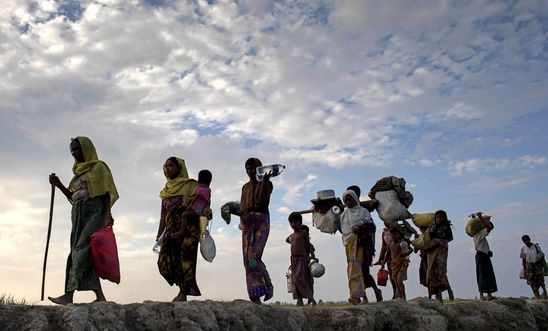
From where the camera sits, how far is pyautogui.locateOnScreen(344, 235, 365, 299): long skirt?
9359 mm

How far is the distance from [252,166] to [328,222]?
2.54 m

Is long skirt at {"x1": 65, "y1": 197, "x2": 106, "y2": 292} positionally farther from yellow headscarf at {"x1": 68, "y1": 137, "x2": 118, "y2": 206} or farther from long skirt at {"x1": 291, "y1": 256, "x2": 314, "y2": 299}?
long skirt at {"x1": 291, "y1": 256, "x2": 314, "y2": 299}

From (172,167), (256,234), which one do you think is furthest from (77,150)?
(256,234)

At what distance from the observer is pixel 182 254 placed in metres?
7.54

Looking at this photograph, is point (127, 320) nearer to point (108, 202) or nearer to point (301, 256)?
point (108, 202)

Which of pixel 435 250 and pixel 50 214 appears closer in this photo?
pixel 50 214

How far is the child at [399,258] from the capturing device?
10680 mm

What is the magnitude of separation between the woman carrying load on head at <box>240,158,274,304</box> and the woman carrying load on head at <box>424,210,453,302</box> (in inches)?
155

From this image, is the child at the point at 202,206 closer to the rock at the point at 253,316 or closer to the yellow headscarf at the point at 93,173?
the yellow headscarf at the point at 93,173

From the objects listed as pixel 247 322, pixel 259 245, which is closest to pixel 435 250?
pixel 259 245

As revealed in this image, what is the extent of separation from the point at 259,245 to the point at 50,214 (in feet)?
9.24

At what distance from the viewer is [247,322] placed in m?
6.00

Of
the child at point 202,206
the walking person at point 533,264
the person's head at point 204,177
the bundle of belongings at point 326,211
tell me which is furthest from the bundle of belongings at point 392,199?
the walking person at point 533,264

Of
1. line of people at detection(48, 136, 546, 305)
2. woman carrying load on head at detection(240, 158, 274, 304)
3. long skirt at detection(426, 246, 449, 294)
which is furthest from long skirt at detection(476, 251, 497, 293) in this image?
woman carrying load on head at detection(240, 158, 274, 304)
